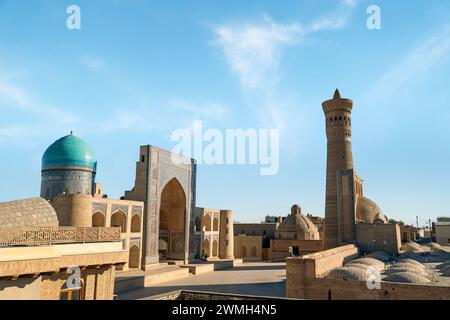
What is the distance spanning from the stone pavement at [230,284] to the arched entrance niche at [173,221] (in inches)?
190

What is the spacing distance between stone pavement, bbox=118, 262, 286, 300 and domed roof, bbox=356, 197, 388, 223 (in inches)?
500

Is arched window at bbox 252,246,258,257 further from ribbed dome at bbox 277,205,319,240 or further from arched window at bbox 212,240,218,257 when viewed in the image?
arched window at bbox 212,240,218,257

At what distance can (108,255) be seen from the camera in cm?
1040

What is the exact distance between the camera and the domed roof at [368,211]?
39.1 metres

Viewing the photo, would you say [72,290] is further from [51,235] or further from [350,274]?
[350,274]

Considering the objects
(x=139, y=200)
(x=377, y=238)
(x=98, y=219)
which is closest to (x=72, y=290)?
(x=98, y=219)

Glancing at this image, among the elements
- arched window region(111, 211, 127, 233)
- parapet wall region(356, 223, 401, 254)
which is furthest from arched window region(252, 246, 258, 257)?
arched window region(111, 211, 127, 233)

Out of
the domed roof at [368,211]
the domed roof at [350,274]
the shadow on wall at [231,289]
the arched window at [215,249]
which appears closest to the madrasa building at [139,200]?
the arched window at [215,249]

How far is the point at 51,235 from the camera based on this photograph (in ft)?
29.9

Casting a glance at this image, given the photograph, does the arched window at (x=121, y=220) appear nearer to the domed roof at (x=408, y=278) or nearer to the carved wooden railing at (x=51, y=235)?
the carved wooden railing at (x=51, y=235)
